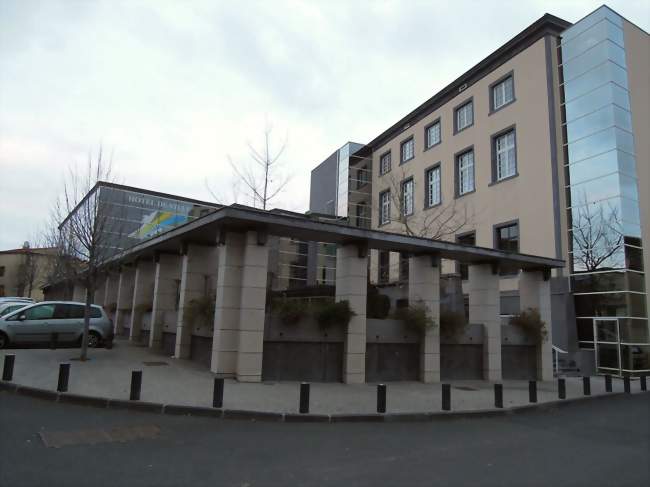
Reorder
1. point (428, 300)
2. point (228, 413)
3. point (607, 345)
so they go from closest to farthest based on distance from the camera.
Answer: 1. point (228, 413)
2. point (428, 300)
3. point (607, 345)

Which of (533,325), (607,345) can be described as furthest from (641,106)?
(533,325)

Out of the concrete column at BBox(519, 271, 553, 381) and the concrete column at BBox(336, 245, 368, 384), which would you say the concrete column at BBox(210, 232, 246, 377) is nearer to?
the concrete column at BBox(336, 245, 368, 384)

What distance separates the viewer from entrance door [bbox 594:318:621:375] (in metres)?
20.2

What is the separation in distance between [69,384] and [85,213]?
6444 millimetres

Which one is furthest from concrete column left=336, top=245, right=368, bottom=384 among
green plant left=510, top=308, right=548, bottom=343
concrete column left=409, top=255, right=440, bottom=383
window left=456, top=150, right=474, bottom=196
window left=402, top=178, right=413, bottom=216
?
window left=402, top=178, right=413, bottom=216

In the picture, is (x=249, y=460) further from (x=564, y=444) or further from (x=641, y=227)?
(x=641, y=227)

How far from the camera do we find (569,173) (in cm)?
2280

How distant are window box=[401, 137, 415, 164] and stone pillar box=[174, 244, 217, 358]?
22.6 m

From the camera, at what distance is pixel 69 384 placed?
991 cm

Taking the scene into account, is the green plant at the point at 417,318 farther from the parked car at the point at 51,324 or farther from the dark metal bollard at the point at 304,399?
the parked car at the point at 51,324

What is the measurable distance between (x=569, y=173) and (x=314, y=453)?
21.1 meters

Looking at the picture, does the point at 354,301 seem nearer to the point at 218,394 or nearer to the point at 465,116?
the point at 218,394

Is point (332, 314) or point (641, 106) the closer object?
point (332, 314)

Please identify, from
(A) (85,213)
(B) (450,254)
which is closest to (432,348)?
(B) (450,254)
